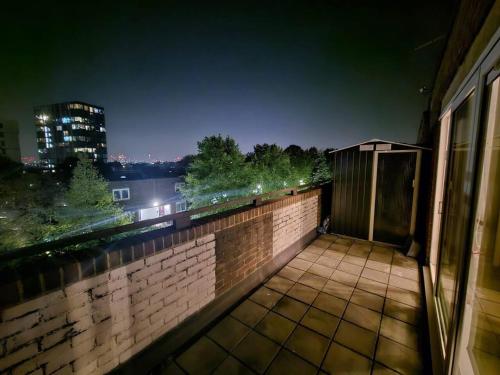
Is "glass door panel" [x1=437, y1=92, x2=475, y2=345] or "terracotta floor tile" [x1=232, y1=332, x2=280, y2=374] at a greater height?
"glass door panel" [x1=437, y1=92, x2=475, y2=345]

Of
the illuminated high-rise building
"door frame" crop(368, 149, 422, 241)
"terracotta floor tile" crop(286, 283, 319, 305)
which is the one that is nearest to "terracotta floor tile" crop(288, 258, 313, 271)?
"terracotta floor tile" crop(286, 283, 319, 305)

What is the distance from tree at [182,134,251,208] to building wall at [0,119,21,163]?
68.8 meters

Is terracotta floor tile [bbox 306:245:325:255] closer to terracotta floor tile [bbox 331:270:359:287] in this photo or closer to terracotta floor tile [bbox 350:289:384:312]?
terracotta floor tile [bbox 331:270:359:287]

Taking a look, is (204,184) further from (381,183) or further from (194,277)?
(194,277)

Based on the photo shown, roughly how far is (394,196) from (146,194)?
87.6 feet

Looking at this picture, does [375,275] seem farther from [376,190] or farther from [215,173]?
[215,173]

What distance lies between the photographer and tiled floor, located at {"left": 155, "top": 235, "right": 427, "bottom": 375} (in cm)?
203

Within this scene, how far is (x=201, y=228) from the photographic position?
2461 mm

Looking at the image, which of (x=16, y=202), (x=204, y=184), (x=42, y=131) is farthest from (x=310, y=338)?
(x=42, y=131)

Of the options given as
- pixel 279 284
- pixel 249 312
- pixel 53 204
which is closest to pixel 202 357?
pixel 249 312

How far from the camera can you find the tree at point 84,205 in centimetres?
1953

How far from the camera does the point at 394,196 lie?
470cm

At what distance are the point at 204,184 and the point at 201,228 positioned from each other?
1874 cm

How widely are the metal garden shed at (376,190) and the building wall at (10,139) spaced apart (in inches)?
3312
